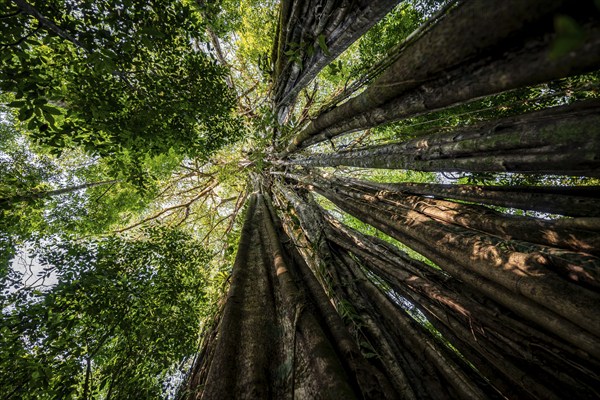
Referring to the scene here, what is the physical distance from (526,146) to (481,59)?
2.69 ft

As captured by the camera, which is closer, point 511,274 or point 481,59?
point 481,59

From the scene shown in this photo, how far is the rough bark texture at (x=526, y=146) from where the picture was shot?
1.40m

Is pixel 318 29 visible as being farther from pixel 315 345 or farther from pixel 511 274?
pixel 315 345

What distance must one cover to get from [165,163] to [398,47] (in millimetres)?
5239

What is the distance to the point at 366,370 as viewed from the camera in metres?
1.60

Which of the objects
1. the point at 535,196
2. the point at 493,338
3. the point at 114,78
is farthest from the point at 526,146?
the point at 114,78

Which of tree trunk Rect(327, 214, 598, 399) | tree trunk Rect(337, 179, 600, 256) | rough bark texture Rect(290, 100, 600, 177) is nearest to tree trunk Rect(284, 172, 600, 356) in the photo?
tree trunk Rect(337, 179, 600, 256)

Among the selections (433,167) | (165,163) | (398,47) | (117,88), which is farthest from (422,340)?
(165,163)

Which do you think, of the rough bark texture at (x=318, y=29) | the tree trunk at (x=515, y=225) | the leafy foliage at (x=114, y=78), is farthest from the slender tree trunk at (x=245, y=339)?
the rough bark texture at (x=318, y=29)

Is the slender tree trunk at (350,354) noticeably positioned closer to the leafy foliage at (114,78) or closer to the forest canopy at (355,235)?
the forest canopy at (355,235)

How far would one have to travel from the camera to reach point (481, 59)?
1.15 m

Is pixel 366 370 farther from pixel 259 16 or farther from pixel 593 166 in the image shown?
pixel 259 16

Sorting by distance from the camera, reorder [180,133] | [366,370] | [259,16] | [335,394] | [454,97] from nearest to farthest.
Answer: [335,394] → [454,97] → [366,370] → [180,133] → [259,16]

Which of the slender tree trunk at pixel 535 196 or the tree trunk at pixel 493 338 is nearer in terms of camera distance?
the tree trunk at pixel 493 338
